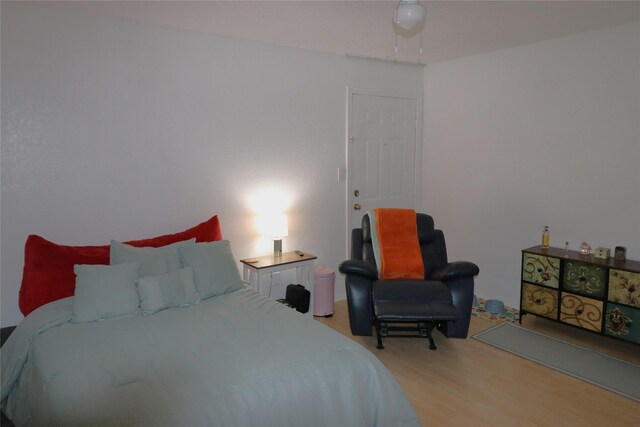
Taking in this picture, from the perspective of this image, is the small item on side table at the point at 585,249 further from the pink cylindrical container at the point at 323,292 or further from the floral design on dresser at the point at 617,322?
the pink cylindrical container at the point at 323,292

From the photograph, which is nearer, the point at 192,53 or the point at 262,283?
the point at 192,53

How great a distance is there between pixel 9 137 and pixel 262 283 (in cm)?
225

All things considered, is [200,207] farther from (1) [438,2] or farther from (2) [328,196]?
(1) [438,2]

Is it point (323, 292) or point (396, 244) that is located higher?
point (396, 244)

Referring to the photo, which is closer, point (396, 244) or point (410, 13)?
point (410, 13)

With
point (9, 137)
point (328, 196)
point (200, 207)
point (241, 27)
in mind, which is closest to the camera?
point (9, 137)

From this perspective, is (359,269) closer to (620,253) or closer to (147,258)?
(147,258)

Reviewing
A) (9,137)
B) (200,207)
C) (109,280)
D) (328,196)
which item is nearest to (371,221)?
(328,196)

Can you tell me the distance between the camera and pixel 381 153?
16.4ft

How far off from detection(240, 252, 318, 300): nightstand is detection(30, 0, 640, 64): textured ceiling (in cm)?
187

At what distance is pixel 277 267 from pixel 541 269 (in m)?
2.23

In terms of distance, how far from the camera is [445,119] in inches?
200

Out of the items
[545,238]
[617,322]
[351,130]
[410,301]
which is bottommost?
[617,322]

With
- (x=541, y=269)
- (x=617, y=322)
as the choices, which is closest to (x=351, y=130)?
(x=541, y=269)
